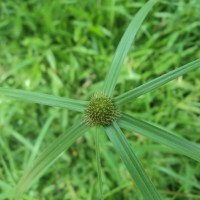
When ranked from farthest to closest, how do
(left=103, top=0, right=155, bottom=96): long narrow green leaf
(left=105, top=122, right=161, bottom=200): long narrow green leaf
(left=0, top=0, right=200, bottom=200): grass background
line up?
1. (left=0, top=0, right=200, bottom=200): grass background
2. (left=103, top=0, right=155, bottom=96): long narrow green leaf
3. (left=105, top=122, right=161, bottom=200): long narrow green leaf

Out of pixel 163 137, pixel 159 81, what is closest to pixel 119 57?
pixel 159 81

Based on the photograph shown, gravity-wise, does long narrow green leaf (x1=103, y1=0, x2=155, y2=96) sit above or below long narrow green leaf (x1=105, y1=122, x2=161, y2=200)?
above

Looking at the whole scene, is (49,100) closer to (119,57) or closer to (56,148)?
(56,148)

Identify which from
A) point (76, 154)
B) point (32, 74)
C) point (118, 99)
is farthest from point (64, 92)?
point (118, 99)

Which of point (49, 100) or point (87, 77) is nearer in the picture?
point (49, 100)

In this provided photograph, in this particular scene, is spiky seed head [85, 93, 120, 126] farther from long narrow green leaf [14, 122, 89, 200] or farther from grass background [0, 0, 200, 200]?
grass background [0, 0, 200, 200]

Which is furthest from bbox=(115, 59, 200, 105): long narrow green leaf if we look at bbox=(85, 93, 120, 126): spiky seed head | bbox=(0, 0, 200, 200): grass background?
bbox=(0, 0, 200, 200): grass background

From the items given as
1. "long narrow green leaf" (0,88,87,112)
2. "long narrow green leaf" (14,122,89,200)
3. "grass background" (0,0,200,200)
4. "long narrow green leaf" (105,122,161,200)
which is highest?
"grass background" (0,0,200,200)

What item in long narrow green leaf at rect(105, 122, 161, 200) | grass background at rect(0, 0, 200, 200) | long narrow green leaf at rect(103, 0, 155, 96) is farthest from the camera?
grass background at rect(0, 0, 200, 200)
